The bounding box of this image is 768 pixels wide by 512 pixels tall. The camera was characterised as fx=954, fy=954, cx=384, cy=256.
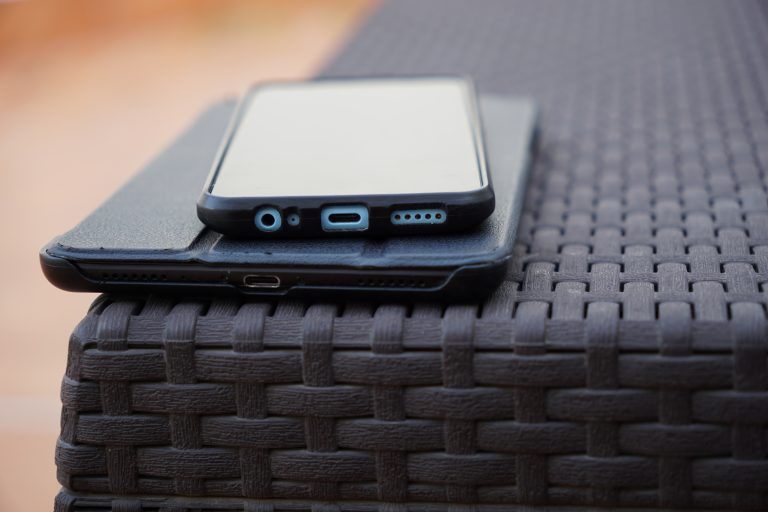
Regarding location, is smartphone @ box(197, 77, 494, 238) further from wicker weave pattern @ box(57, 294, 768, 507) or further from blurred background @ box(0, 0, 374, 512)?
blurred background @ box(0, 0, 374, 512)

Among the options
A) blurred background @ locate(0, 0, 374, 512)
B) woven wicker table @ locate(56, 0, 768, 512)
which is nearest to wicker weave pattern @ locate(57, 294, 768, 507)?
woven wicker table @ locate(56, 0, 768, 512)

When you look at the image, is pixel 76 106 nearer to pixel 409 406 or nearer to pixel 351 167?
pixel 351 167

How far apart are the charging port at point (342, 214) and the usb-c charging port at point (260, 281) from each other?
0.14 ft

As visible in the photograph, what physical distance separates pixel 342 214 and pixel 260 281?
2.5 inches

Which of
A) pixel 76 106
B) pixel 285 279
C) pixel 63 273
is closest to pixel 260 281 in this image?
pixel 285 279

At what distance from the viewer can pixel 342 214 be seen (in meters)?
0.56

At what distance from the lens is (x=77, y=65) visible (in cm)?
271

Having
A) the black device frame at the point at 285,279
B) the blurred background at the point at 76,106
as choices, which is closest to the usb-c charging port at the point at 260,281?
the black device frame at the point at 285,279

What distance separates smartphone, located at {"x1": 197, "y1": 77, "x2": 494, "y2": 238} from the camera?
561 mm

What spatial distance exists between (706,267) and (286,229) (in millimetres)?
258

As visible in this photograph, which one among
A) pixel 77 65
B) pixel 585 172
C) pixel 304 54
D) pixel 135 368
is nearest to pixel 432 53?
pixel 585 172

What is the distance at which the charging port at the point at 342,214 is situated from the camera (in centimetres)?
56

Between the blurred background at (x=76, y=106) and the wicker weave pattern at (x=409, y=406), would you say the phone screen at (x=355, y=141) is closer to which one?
the wicker weave pattern at (x=409, y=406)

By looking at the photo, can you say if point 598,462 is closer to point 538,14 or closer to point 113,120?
point 538,14
